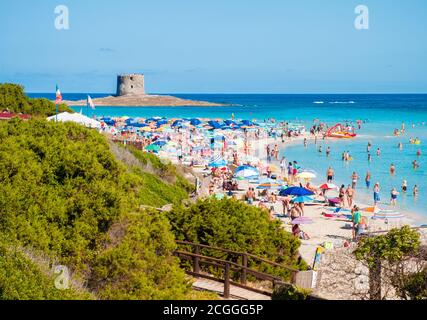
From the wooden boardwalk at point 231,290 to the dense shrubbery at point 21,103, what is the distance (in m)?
23.1

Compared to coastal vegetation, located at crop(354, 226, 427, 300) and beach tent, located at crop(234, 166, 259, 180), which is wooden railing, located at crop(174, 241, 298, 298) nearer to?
coastal vegetation, located at crop(354, 226, 427, 300)

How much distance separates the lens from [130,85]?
127188 mm

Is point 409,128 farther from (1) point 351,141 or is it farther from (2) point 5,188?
(2) point 5,188

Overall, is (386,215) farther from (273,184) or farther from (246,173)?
(246,173)

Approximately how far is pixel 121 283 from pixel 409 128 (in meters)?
67.4

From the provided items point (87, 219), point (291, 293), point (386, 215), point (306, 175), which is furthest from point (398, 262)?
point (306, 175)

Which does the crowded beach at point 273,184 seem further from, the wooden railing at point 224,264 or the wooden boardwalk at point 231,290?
the wooden boardwalk at point 231,290

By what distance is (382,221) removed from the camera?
68.2 ft

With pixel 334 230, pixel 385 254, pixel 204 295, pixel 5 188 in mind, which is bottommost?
pixel 334 230
